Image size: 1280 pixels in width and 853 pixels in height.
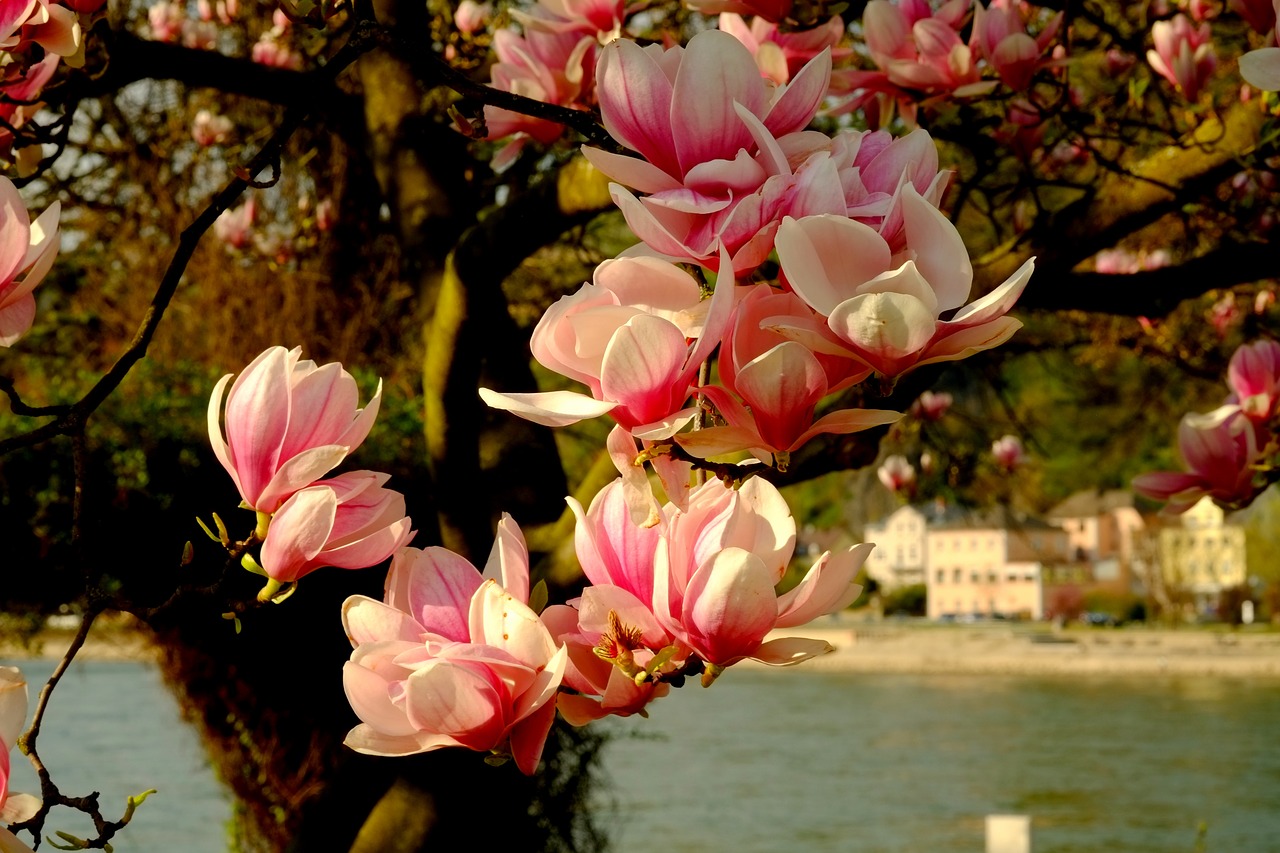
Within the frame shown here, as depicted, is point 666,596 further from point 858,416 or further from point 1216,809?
point 1216,809

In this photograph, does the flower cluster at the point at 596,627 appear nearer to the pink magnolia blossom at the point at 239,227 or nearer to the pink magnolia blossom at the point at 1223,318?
the pink magnolia blossom at the point at 239,227

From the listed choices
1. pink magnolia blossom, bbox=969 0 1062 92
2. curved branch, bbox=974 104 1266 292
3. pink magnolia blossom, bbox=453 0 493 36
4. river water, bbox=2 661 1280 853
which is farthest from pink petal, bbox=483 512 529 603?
river water, bbox=2 661 1280 853

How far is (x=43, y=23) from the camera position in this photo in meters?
0.94

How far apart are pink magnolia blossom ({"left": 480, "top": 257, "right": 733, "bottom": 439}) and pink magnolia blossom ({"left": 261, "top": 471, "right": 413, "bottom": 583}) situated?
139 mm

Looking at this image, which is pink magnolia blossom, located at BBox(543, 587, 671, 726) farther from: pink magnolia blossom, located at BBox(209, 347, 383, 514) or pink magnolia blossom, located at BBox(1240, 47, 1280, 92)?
pink magnolia blossom, located at BBox(1240, 47, 1280, 92)

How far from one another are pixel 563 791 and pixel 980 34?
101 inches

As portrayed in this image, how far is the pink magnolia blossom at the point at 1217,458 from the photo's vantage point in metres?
1.62

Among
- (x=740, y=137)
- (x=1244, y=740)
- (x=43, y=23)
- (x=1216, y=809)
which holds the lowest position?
(x=1244, y=740)

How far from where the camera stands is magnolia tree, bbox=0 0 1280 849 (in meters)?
0.59

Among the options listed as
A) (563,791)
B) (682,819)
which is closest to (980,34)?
(563,791)

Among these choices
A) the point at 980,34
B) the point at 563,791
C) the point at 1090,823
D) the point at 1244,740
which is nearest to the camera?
the point at 980,34

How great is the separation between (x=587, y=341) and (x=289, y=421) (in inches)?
7.1

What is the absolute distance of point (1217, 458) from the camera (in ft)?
5.35

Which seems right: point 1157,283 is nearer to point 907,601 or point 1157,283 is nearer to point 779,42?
point 779,42
